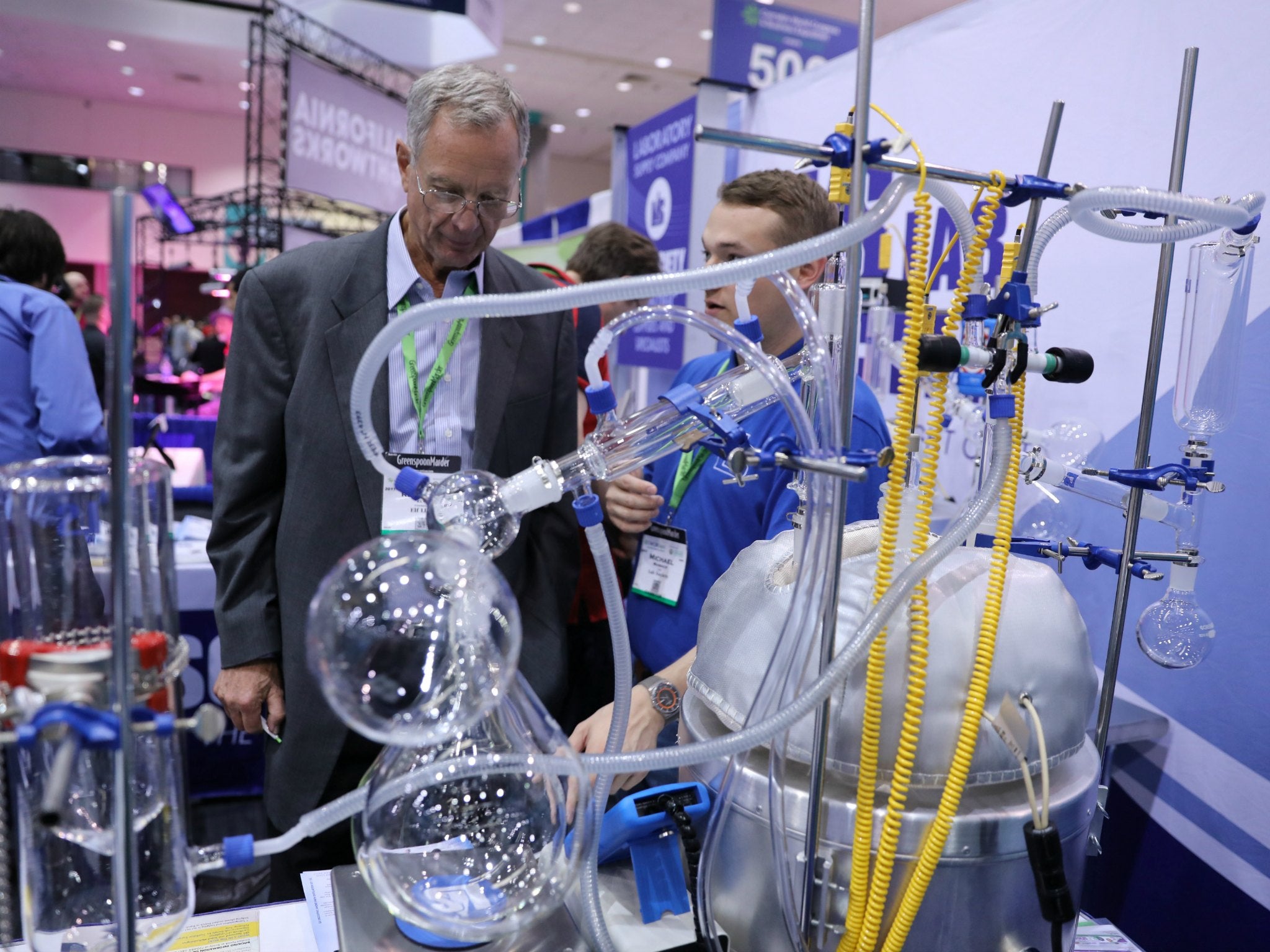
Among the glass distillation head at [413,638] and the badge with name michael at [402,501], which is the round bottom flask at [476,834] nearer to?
the glass distillation head at [413,638]

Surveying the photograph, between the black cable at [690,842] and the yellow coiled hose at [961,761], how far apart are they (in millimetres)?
170

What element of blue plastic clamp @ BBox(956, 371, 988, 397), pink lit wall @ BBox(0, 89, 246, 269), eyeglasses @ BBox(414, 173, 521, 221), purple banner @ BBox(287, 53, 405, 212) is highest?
pink lit wall @ BBox(0, 89, 246, 269)

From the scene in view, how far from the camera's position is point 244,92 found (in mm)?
11156

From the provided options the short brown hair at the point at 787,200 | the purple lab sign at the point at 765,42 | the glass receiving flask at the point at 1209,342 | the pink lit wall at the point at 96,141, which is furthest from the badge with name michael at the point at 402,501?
the pink lit wall at the point at 96,141

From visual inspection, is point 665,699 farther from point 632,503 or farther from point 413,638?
point 413,638

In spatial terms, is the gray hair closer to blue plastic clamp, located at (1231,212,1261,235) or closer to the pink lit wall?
blue plastic clamp, located at (1231,212,1261,235)

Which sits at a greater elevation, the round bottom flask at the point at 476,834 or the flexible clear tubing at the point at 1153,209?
→ the flexible clear tubing at the point at 1153,209

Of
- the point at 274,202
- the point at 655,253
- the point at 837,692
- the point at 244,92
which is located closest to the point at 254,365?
the point at 837,692

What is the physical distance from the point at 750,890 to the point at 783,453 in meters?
0.42

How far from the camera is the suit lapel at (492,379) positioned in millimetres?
1469

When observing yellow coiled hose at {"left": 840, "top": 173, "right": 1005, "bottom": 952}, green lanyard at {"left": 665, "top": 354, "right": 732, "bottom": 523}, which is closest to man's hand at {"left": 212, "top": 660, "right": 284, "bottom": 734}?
green lanyard at {"left": 665, "top": 354, "right": 732, "bottom": 523}

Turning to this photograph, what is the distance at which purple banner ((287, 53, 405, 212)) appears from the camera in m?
4.92

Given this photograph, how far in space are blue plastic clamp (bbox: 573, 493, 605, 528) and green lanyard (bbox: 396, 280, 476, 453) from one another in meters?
0.74

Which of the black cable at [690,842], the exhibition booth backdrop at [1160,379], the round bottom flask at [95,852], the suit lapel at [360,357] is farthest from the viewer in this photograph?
the exhibition booth backdrop at [1160,379]
